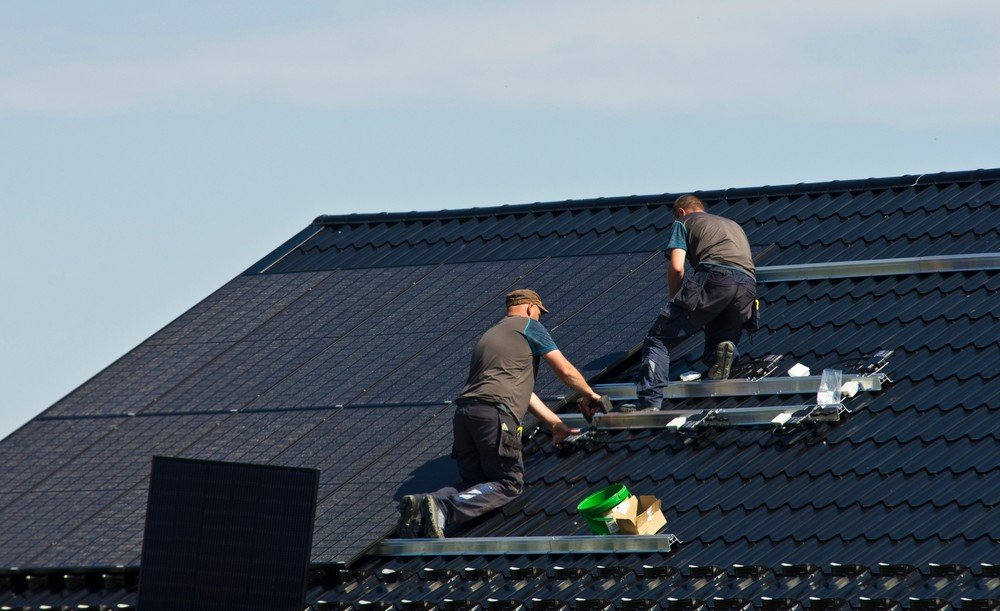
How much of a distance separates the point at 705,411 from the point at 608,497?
1.29 metres

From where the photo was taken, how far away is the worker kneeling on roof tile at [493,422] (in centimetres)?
1270

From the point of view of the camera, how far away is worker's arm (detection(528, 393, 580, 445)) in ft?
43.5

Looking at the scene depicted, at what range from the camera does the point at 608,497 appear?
12242 mm

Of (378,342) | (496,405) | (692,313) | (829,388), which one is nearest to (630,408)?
(692,313)

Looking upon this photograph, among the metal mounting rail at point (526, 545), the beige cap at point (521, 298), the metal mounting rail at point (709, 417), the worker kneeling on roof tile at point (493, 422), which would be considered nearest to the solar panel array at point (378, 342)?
the metal mounting rail at point (526, 545)

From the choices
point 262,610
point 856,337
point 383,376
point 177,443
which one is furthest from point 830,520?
point 177,443

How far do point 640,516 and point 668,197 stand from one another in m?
5.29

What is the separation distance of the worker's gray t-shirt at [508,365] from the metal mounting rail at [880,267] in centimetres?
264

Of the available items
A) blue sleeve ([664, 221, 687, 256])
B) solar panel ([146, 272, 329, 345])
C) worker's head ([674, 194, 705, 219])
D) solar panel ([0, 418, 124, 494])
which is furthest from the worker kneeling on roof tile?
solar panel ([146, 272, 329, 345])

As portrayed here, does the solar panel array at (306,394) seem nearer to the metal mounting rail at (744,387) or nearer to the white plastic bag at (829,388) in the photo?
the metal mounting rail at (744,387)

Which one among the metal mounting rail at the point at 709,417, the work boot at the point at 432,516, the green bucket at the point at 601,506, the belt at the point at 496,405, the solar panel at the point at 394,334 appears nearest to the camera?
the green bucket at the point at 601,506

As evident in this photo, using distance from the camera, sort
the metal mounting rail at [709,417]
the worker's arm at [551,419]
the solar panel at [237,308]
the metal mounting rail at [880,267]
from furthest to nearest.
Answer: the solar panel at [237,308]
the metal mounting rail at [880,267]
the worker's arm at [551,419]
the metal mounting rail at [709,417]

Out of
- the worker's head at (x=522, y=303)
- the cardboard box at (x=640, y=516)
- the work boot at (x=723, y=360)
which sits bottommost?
the cardboard box at (x=640, y=516)

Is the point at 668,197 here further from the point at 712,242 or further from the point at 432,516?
the point at 432,516
